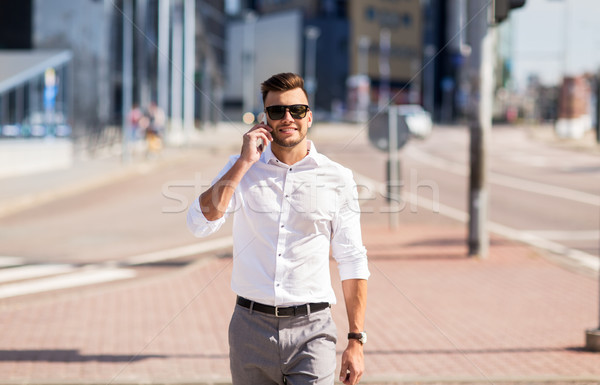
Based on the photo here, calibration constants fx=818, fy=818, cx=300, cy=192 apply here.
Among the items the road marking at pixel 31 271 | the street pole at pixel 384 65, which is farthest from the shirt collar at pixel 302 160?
the street pole at pixel 384 65

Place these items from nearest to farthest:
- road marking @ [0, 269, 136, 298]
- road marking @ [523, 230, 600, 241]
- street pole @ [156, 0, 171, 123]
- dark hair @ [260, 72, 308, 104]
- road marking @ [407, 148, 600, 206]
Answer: dark hair @ [260, 72, 308, 104], road marking @ [0, 269, 136, 298], road marking @ [523, 230, 600, 241], road marking @ [407, 148, 600, 206], street pole @ [156, 0, 171, 123]

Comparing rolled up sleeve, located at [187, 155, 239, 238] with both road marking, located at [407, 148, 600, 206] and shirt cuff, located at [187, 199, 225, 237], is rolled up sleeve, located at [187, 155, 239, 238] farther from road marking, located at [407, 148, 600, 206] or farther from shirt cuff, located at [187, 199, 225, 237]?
road marking, located at [407, 148, 600, 206]

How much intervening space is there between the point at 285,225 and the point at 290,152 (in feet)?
0.89

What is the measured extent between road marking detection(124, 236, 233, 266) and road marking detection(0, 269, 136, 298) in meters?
0.75

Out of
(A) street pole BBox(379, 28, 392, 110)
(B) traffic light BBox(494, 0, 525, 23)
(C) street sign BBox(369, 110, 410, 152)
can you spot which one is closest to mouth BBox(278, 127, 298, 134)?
(B) traffic light BBox(494, 0, 525, 23)

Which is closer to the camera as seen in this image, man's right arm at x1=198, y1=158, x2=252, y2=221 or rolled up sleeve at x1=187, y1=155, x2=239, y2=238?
man's right arm at x1=198, y1=158, x2=252, y2=221

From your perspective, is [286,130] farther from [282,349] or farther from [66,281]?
[66,281]

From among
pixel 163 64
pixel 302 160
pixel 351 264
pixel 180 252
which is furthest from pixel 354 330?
pixel 163 64

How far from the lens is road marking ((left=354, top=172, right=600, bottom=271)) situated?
11.4m

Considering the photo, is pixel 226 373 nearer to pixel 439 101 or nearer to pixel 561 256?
pixel 561 256

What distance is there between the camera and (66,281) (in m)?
9.58

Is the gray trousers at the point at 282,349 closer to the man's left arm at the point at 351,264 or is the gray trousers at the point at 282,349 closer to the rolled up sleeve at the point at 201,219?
the man's left arm at the point at 351,264

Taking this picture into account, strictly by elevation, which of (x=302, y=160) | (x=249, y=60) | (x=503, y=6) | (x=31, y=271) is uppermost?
(x=249, y=60)

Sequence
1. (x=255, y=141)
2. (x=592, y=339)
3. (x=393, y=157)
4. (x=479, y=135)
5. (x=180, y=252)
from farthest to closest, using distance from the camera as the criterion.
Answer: (x=393, y=157) → (x=180, y=252) → (x=479, y=135) → (x=592, y=339) → (x=255, y=141)
